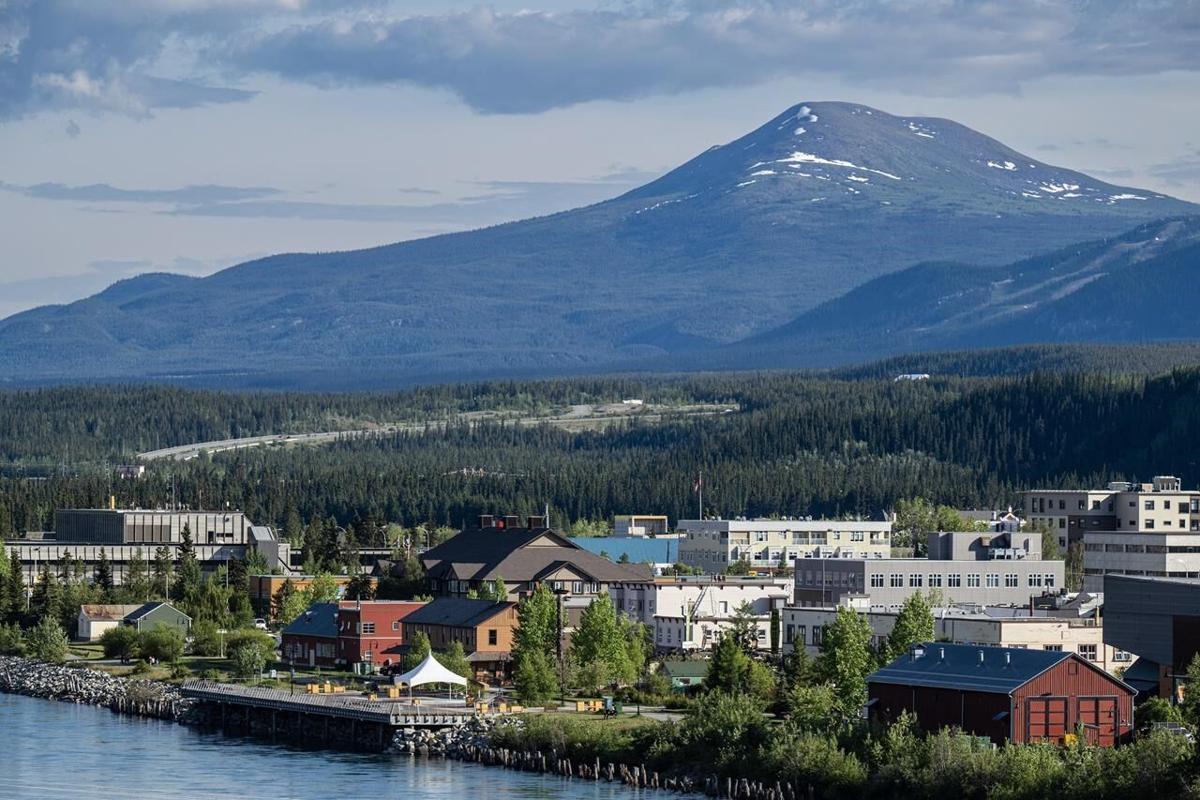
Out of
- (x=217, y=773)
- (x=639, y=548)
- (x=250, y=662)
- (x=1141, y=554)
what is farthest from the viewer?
(x=639, y=548)

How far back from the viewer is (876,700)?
82812mm

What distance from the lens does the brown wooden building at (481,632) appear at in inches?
A: 4503

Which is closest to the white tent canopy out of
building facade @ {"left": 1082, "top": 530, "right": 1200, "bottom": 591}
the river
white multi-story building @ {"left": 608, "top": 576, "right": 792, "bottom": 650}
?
the river

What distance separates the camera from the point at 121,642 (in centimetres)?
12662

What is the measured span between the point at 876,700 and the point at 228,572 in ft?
260

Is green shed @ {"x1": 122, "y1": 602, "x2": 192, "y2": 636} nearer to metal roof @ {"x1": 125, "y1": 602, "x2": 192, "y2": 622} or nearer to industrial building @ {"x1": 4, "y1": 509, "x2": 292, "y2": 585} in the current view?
metal roof @ {"x1": 125, "y1": 602, "x2": 192, "y2": 622}

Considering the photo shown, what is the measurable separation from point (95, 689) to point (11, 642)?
2398cm

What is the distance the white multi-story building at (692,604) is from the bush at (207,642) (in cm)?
1896

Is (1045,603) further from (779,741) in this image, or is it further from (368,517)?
(368,517)

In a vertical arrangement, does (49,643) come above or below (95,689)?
above

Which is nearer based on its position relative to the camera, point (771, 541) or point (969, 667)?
point (969, 667)

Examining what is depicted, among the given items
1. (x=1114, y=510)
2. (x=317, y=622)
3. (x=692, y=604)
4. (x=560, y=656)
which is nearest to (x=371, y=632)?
(x=317, y=622)

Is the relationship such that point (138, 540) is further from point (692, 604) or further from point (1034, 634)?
point (1034, 634)

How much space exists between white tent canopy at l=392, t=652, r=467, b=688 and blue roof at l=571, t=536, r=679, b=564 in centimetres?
6424
